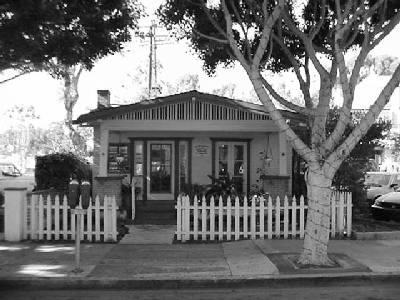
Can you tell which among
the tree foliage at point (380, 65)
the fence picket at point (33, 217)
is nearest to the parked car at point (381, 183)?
the fence picket at point (33, 217)

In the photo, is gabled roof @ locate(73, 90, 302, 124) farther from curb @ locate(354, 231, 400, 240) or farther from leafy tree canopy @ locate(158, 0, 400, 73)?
curb @ locate(354, 231, 400, 240)

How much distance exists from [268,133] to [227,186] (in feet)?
8.87

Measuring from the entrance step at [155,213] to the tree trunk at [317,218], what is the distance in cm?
540

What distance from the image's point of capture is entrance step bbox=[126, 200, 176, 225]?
41.6 feet

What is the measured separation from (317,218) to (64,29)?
6579mm

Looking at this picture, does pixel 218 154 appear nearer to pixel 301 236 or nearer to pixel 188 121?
pixel 188 121

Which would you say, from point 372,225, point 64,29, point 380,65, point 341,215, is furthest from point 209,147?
point 380,65

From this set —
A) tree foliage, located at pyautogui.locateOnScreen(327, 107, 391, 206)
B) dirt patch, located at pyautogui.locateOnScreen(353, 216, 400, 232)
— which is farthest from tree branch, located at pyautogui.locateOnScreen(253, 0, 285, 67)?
tree foliage, located at pyautogui.locateOnScreen(327, 107, 391, 206)

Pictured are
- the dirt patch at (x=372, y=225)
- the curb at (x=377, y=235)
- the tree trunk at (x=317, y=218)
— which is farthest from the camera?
the dirt patch at (x=372, y=225)

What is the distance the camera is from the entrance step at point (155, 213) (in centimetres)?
1266

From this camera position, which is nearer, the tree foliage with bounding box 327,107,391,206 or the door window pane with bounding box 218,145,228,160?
the tree foliage with bounding box 327,107,391,206

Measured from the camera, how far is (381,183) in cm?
1703

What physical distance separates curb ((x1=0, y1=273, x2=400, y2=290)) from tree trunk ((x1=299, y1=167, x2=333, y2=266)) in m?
0.56

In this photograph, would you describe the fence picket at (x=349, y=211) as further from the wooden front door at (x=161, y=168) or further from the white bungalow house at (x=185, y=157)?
the wooden front door at (x=161, y=168)
